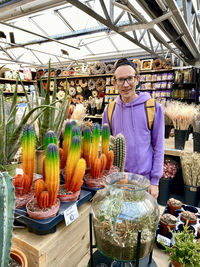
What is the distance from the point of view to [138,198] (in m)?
0.59

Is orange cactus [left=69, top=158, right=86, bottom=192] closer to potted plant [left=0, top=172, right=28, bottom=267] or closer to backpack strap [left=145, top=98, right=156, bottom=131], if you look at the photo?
potted plant [left=0, top=172, right=28, bottom=267]

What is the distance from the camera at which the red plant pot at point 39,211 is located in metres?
0.63

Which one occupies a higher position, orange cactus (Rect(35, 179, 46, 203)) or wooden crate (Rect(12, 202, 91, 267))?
orange cactus (Rect(35, 179, 46, 203))

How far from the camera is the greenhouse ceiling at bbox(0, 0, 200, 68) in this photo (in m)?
2.59

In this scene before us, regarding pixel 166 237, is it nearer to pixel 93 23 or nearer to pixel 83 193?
pixel 83 193

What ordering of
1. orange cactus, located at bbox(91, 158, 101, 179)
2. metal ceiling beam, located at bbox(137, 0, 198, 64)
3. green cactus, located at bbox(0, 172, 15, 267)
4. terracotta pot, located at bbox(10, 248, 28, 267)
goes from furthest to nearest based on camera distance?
1. metal ceiling beam, located at bbox(137, 0, 198, 64)
2. orange cactus, located at bbox(91, 158, 101, 179)
3. terracotta pot, located at bbox(10, 248, 28, 267)
4. green cactus, located at bbox(0, 172, 15, 267)

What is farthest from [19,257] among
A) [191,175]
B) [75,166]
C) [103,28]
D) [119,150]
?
[103,28]

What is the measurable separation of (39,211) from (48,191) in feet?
0.23

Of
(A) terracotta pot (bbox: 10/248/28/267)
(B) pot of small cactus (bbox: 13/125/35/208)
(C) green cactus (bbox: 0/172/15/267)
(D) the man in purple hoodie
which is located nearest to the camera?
(C) green cactus (bbox: 0/172/15/267)

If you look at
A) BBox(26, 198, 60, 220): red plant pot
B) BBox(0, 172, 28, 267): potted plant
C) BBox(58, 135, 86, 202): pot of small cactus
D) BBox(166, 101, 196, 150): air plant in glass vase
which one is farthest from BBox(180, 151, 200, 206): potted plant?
BBox(0, 172, 28, 267): potted plant

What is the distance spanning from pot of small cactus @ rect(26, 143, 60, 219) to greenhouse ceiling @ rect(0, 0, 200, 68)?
2.03 metres

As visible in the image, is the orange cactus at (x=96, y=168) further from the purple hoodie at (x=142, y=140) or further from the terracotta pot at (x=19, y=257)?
the purple hoodie at (x=142, y=140)

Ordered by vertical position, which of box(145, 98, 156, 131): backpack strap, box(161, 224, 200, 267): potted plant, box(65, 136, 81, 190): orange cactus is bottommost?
box(161, 224, 200, 267): potted plant

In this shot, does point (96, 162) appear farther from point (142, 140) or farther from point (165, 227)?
point (142, 140)
